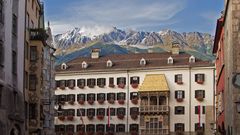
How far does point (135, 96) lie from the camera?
4235 inches

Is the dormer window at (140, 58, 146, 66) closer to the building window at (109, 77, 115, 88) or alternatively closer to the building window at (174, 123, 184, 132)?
the building window at (109, 77, 115, 88)

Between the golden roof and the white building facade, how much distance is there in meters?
0.18

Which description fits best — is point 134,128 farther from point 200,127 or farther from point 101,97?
point 200,127

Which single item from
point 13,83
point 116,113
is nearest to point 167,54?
point 116,113

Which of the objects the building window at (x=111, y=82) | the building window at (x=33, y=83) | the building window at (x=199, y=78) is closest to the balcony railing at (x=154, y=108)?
the building window at (x=111, y=82)

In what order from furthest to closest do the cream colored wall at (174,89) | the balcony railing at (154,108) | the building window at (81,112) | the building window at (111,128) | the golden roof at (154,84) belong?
1. the building window at (81,112)
2. the building window at (111,128)
3. the golden roof at (154,84)
4. the balcony railing at (154,108)
5. the cream colored wall at (174,89)

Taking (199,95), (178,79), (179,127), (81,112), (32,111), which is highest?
(32,111)

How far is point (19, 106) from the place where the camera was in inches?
1800

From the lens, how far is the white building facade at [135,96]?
10312 cm

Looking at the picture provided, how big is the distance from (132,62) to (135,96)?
30.8ft

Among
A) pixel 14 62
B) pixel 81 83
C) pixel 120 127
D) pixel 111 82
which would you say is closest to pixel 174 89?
A: pixel 120 127

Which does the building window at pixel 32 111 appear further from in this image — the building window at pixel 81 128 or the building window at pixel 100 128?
the building window at pixel 81 128

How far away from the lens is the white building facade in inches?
4060

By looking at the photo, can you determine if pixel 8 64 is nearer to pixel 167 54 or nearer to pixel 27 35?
pixel 27 35
